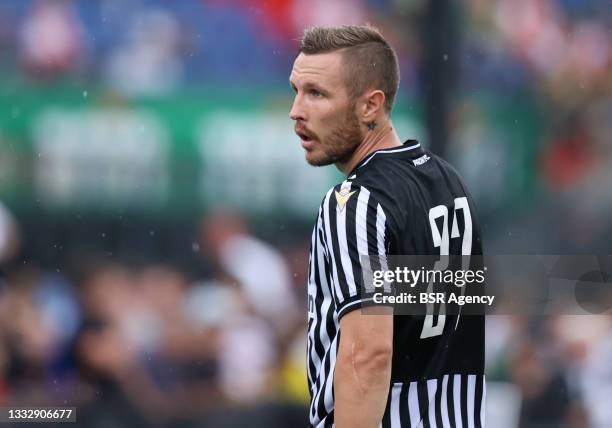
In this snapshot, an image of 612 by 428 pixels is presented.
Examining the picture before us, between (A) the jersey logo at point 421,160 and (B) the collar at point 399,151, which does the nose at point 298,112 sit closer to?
(B) the collar at point 399,151

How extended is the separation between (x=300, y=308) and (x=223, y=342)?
0.44 m

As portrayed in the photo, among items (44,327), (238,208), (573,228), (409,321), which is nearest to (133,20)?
(238,208)

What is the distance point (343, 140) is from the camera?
9.75ft

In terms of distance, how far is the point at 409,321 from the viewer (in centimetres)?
282

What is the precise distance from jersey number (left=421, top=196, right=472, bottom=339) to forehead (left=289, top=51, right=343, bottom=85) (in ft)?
1.50

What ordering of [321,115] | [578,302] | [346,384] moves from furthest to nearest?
[578,302] < [321,115] < [346,384]

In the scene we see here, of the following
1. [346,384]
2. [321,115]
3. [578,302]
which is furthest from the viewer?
[578,302]

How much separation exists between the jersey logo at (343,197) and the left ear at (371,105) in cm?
26

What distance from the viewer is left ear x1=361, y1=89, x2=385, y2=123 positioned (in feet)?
9.73

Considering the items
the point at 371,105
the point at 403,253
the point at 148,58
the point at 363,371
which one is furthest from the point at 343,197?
the point at 148,58

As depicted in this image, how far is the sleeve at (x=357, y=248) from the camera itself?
2717mm

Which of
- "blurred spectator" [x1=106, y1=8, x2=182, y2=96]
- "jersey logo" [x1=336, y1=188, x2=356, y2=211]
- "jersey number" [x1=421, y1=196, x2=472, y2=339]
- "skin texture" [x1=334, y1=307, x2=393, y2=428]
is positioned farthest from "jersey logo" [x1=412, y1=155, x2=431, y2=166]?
"blurred spectator" [x1=106, y1=8, x2=182, y2=96]

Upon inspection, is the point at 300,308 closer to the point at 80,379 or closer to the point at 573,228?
the point at 80,379

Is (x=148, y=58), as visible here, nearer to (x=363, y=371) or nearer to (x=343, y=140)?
(x=343, y=140)
